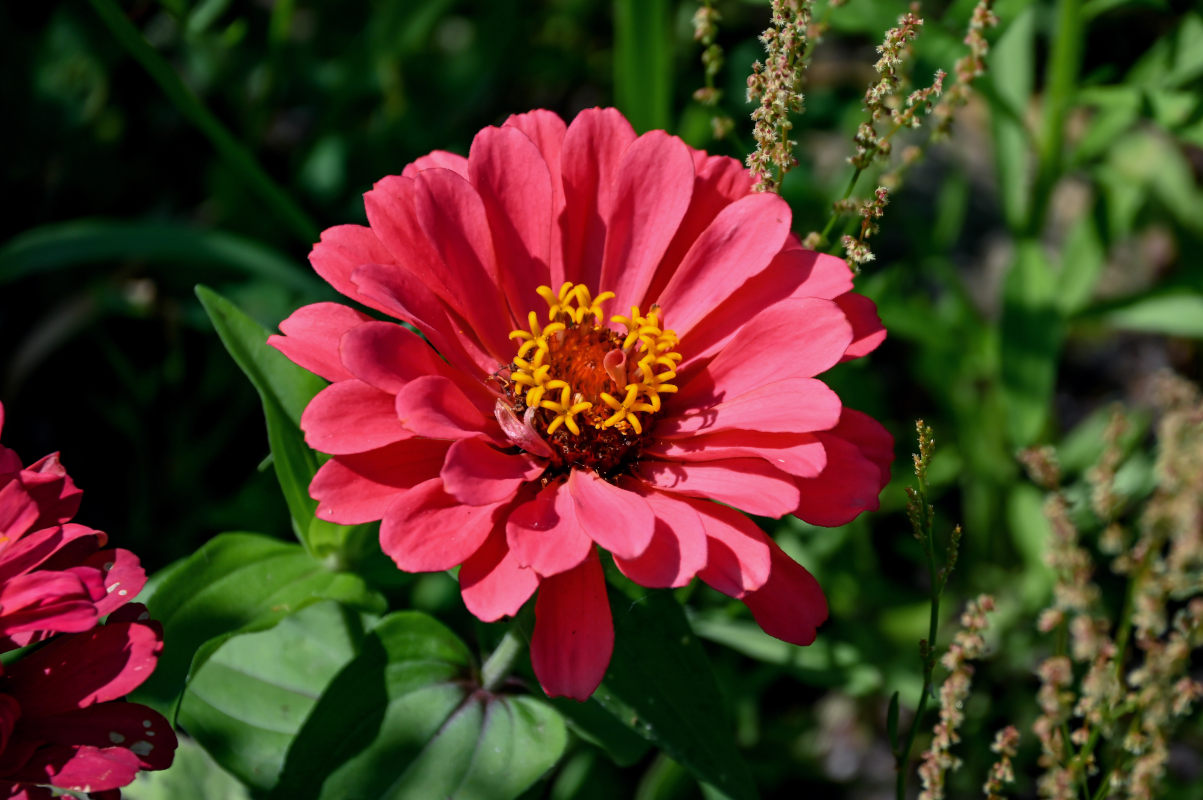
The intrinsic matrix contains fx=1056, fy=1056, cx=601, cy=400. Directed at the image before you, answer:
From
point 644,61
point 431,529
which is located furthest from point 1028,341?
point 431,529

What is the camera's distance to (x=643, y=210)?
Result: 148cm

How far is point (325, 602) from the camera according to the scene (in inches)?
68.1

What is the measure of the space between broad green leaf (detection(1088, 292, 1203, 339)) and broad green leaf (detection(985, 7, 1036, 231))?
0.30 metres

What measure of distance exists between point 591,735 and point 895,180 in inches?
38.6

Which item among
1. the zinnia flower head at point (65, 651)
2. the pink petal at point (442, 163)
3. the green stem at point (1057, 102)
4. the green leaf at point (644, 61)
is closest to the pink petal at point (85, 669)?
the zinnia flower head at point (65, 651)

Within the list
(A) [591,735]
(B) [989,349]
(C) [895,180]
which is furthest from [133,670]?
(B) [989,349]

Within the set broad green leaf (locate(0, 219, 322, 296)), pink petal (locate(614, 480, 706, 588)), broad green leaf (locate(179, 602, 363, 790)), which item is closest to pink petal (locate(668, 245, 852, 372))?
pink petal (locate(614, 480, 706, 588))

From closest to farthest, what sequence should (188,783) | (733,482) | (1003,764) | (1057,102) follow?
(733,482)
(1003,764)
(188,783)
(1057,102)

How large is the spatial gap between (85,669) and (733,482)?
79cm

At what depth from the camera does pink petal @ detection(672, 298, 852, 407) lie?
129cm

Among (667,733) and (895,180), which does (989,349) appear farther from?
(667,733)

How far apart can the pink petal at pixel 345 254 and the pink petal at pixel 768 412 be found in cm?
46

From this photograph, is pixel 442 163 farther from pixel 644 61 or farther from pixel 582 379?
pixel 644 61

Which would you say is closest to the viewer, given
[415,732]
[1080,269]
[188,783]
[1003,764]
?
[1003,764]
